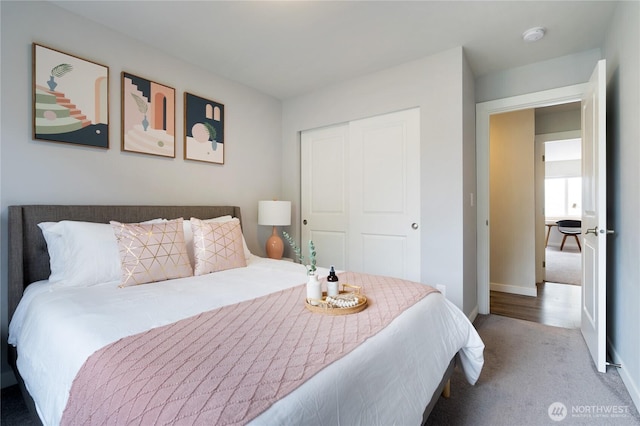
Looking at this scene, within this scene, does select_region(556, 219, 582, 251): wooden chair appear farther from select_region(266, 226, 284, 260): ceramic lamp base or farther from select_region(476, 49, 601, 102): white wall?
select_region(266, 226, 284, 260): ceramic lamp base

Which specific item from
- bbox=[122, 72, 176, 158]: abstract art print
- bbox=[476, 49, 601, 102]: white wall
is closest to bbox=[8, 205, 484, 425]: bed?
bbox=[122, 72, 176, 158]: abstract art print

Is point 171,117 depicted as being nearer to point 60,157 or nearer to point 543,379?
point 60,157

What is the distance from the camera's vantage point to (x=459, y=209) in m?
2.68

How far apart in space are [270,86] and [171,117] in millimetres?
1253

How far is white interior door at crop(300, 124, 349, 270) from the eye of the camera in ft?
11.7

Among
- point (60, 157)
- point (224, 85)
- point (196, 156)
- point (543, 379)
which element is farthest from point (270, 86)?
point (543, 379)

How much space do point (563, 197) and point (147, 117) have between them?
11.4m

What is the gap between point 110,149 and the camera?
237cm

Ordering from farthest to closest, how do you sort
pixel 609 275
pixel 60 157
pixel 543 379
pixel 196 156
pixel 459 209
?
1. pixel 196 156
2. pixel 459 209
3. pixel 609 275
4. pixel 60 157
5. pixel 543 379

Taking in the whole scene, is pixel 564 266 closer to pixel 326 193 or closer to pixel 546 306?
pixel 546 306

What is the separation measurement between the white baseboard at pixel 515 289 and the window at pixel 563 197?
7.30 m

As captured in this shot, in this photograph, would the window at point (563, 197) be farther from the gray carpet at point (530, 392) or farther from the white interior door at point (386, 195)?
the white interior door at point (386, 195)

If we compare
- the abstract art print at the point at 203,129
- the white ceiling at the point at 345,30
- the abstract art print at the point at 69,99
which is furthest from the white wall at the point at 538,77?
the abstract art print at the point at 69,99

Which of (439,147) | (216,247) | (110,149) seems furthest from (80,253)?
(439,147)
